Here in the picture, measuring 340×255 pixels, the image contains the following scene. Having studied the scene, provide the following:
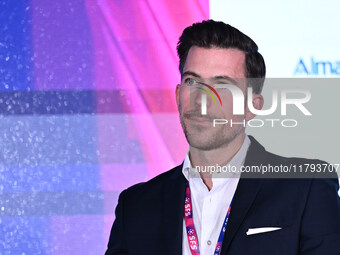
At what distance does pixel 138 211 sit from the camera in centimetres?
205

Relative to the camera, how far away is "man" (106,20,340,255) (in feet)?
5.90

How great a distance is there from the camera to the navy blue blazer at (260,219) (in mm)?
1783

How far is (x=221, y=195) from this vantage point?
1.94 meters

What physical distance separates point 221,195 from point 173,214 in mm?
172

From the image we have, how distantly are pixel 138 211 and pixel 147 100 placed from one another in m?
1.07

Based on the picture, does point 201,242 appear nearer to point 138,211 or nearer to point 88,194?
point 138,211

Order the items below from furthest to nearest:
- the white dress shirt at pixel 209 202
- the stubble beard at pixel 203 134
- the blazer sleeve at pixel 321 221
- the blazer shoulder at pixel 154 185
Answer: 1. the blazer shoulder at pixel 154 185
2. the stubble beard at pixel 203 134
3. the white dress shirt at pixel 209 202
4. the blazer sleeve at pixel 321 221

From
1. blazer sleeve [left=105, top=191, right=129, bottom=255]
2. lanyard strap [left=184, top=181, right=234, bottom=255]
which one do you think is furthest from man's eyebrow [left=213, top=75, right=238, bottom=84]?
blazer sleeve [left=105, top=191, right=129, bottom=255]

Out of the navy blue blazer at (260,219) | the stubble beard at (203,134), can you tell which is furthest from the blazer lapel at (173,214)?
the stubble beard at (203,134)

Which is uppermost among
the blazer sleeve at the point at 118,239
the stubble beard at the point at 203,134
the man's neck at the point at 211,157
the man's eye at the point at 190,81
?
the man's eye at the point at 190,81

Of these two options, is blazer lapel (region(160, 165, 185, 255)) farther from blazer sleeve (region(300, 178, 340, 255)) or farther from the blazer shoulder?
blazer sleeve (region(300, 178, 340, 255))

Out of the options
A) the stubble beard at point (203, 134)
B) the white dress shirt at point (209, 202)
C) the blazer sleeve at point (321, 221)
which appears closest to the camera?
the blazer sleeve at point (321, 221)

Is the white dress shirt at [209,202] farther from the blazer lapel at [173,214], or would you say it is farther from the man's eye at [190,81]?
the man's eye at [190,81]

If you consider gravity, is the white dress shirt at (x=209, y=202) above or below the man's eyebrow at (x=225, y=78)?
below
